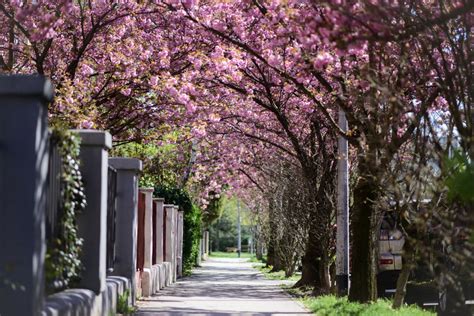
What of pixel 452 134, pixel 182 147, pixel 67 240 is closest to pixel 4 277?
pixel 67 240

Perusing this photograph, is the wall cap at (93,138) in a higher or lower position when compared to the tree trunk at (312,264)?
higher

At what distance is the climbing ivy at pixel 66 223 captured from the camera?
8.17 m

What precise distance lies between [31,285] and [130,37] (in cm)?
1193

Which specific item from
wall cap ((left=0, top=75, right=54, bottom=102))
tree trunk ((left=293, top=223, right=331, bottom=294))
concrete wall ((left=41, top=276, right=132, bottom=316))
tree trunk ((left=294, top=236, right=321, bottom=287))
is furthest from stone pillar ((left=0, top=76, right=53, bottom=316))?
tree trunk ((left=294, top=236, right=321, bottom=287))

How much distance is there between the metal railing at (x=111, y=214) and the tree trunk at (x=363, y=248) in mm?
4686

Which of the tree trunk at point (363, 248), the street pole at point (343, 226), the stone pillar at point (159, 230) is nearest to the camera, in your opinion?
the tree trunk at point (363, 248)

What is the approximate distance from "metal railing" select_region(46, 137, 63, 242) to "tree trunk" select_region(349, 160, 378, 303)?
298 inches

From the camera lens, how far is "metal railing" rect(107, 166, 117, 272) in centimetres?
1172

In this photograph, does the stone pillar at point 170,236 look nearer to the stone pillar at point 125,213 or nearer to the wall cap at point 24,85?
the stone pillar at point 125,213

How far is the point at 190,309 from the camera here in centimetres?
1492

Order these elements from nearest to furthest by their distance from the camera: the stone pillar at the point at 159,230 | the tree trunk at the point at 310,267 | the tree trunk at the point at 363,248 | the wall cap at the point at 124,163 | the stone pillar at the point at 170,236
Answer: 1. the wall cap at the point at 124,163
2. the tree trunk at the point at 363,248
3. the stone pillar at the point at 159,230
4. the tree trunk at the point at 310,267
5. the stone pillar at the point at 170,236

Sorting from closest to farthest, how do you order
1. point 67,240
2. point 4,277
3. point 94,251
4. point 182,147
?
point 4,277
point 67,240
point 94,251
point 182,147

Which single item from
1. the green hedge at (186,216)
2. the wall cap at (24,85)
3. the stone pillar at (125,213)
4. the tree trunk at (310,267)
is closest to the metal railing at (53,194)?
the wall cap at (24,85)

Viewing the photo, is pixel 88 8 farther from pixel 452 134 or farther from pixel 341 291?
pixel 452 134
